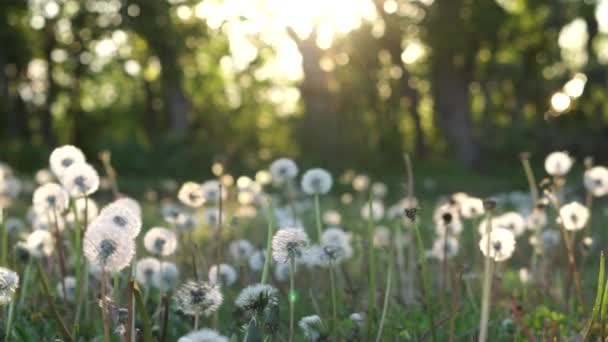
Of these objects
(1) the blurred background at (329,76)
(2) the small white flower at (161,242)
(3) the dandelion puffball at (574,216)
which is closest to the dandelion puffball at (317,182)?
(2) the small white flower at (161,242)

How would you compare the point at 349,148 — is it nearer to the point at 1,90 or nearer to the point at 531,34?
the point at 531,34

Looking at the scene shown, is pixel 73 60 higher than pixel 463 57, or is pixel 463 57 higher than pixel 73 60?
pixel 73 60

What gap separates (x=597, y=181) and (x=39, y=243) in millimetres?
2748

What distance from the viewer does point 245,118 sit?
4806 cm

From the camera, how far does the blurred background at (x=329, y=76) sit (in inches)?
841

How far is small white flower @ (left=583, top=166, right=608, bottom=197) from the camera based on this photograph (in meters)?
3.81

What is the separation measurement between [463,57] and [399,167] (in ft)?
→ 20.9

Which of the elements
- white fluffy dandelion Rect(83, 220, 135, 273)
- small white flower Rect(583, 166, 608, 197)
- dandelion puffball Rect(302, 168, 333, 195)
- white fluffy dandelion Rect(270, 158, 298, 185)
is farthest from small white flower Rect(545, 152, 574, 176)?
white fluffy dandelion Rect(83, 220, 135, 273)

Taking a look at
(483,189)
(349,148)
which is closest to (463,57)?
(349,148)

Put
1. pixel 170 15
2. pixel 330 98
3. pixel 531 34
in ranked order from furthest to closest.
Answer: pixel 531 34 < pixel 170 15 < pixel 330 98

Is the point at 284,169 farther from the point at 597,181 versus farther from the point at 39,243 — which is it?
the point at 597,181

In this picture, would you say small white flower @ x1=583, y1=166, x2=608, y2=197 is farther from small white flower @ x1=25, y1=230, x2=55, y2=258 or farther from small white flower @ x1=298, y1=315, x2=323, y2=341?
small white flower @ x1=25, y1=230, x2=55, y2=258

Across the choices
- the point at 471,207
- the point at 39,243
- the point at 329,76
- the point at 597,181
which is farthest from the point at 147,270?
the point at 329,76

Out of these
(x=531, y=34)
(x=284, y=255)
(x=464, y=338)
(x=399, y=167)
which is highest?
(x=531, y=34)
